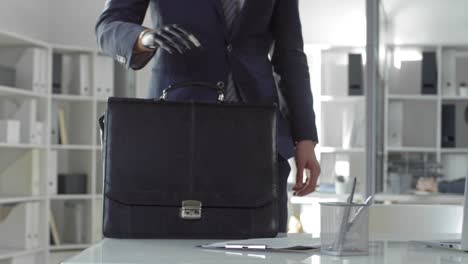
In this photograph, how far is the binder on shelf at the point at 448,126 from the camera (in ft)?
19.6

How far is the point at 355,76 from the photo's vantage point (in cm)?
618

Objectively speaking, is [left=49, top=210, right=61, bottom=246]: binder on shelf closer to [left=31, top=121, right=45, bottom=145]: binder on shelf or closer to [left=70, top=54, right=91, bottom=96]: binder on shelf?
[left=31, top=121, right=45, bottom=145]: binder on shelf

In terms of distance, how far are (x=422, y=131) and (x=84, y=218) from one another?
105 inches

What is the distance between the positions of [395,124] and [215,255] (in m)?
5.25

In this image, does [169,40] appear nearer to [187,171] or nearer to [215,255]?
[187,171]

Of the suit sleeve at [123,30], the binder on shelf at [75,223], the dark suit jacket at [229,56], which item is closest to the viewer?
the suit sleeve at [123,30]

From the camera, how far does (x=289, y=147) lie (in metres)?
1.59

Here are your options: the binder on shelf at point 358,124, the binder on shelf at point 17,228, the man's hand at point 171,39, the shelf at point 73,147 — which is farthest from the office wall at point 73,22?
the man's hand at point 171,39

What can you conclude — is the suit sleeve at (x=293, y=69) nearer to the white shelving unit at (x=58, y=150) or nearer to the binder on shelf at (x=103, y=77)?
the white shelving unit at (x=58, y=150)

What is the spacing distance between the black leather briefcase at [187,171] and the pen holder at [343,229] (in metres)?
0.21

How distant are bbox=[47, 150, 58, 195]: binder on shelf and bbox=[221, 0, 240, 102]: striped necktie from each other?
4.14 metres

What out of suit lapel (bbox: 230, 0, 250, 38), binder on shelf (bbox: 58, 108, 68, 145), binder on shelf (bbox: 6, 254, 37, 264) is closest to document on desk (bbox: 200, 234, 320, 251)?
suit lapel (bbox: 230, 0, 250, 38)

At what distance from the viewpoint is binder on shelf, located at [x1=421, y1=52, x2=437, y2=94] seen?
19.7ft

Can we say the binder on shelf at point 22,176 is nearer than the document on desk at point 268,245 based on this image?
No
